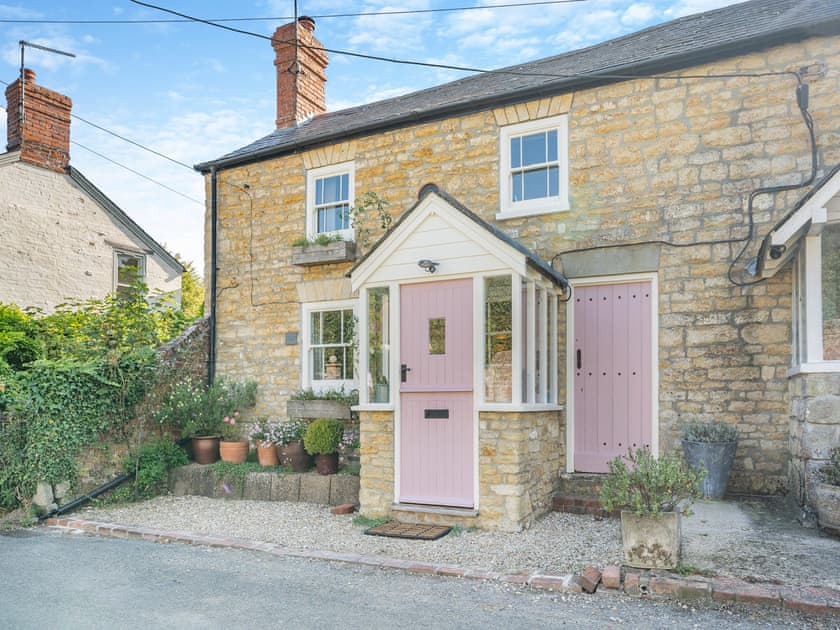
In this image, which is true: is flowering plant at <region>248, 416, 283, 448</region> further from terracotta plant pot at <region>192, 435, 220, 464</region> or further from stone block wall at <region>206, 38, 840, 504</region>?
stone block wall at <region>206, 38, 840, 504</region>

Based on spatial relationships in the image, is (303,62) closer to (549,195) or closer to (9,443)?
(549,195)

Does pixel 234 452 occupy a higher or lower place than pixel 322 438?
lower

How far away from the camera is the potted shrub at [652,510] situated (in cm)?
482

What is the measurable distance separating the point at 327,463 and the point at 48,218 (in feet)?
35.5

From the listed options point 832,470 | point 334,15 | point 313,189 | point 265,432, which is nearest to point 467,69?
point 334,15

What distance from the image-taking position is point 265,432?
9.66m

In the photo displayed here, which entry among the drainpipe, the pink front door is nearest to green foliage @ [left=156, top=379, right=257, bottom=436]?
the drainpipe

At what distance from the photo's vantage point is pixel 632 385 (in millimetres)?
7555

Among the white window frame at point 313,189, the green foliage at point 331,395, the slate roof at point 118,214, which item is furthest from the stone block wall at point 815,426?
the slate roof at point 118,214

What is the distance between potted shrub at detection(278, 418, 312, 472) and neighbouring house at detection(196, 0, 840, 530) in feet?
6.28

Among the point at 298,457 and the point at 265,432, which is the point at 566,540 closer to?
the point at 298,457

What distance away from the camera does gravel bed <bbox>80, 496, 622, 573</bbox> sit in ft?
18.2

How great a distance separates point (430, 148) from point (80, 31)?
17.3 feet

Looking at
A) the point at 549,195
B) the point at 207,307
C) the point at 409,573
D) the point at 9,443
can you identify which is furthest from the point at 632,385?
the point at 9,443
